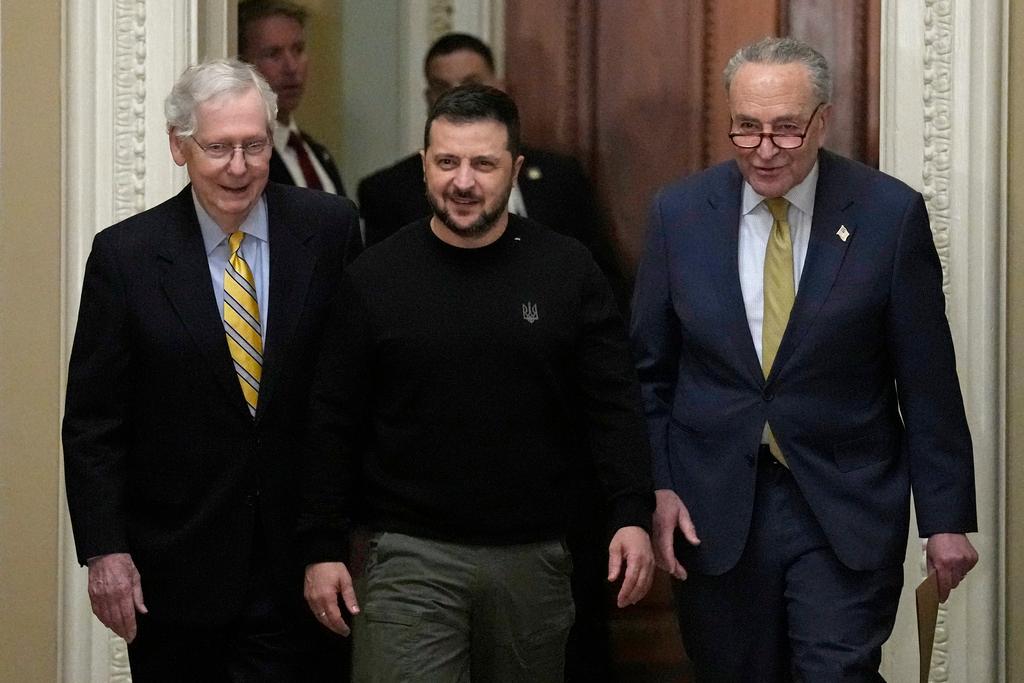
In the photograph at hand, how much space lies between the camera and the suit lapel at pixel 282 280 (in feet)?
10.6

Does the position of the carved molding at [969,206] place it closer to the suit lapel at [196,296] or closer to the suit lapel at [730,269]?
the suit lapel at [730,269]

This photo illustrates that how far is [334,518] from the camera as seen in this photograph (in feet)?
10.4

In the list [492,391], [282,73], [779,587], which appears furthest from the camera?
[282,73]

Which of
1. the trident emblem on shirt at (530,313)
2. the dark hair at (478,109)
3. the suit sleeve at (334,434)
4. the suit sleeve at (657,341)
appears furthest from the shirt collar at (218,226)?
the suit sleeve at (657,341)

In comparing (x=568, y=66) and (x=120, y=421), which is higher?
(x=568, y=66)

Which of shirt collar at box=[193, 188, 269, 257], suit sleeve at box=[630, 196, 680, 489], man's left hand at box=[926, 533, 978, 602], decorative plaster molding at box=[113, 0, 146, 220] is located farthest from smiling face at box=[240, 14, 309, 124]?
man's left hand at box=[926, 533, 978, 602]

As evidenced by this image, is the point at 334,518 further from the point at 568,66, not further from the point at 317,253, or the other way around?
the point at 568,66

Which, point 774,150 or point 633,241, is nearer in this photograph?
point 774,150

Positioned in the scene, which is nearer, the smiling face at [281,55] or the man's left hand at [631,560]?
the man's left hand at [631,560]

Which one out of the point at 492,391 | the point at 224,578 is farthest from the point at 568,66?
the point at 224,578

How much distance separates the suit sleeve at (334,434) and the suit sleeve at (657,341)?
2.06 ft

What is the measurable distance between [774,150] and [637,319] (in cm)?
48

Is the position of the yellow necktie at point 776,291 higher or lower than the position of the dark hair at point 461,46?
lower

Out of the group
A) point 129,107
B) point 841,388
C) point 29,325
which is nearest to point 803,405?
point 841,388
